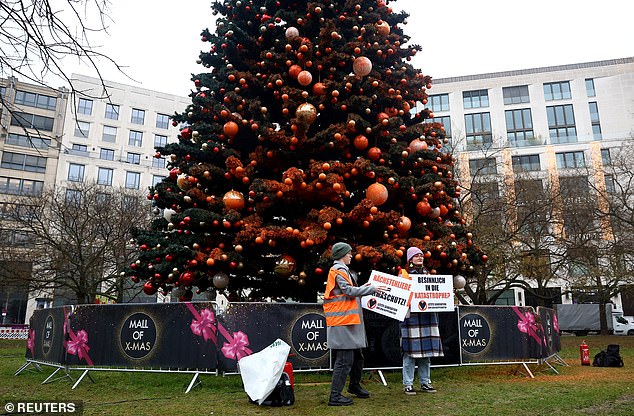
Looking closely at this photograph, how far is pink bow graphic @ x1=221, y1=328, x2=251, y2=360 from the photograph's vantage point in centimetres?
705

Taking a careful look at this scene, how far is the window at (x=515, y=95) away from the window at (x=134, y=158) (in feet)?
134

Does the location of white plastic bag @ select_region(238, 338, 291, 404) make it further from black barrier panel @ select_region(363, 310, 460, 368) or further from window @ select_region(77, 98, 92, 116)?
window @ select_region(77, 98, 92, 116)

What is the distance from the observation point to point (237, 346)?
279 inches

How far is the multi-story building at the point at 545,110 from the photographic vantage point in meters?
48.0

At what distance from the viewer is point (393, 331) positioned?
314 inches

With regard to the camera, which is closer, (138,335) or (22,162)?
(138,335)

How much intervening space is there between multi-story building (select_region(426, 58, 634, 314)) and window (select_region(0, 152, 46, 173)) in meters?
42.4

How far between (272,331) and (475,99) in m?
49.7

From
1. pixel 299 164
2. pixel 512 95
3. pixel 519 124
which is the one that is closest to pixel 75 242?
pixel 299 164

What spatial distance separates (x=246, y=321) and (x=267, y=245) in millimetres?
2181

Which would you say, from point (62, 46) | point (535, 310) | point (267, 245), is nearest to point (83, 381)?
point (267, 245)

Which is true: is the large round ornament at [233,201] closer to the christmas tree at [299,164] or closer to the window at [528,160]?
the christmas tree at [299,164]

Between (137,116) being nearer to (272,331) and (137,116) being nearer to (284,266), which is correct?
(284,266)

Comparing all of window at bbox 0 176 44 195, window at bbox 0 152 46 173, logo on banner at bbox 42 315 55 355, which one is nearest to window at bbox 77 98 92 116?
window at bbox 0 152 46 173
